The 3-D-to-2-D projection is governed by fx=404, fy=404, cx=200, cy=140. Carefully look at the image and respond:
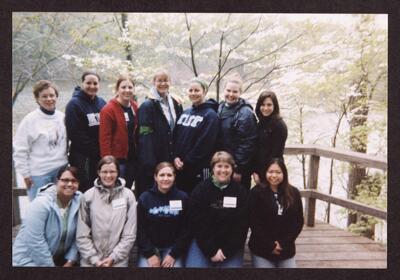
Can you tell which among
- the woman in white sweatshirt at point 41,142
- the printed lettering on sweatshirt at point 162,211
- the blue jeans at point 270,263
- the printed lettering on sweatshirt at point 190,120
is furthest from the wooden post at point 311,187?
the woman in white sweatshirt at point 41,142

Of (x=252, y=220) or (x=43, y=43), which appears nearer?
(x=252, y=220)

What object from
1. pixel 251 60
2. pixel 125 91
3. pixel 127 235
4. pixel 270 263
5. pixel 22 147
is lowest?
pixel 270 263

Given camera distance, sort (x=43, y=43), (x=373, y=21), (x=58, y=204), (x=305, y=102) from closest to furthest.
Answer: (x=58, y=204) → (x=373, y=21) → (x=43, y=43) → (x=305, y=102)

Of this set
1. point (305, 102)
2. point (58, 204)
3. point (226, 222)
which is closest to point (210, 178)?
point (226, 222)

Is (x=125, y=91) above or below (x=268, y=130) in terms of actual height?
above

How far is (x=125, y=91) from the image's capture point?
2.81m

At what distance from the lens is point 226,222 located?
9.11 feet

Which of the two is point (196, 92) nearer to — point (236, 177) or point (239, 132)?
point (239, 132)

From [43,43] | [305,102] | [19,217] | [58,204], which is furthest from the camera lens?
[305,102]

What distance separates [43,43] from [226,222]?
234 cm

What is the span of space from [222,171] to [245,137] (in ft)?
0.99

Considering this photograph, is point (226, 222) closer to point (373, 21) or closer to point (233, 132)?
point (233, 132)

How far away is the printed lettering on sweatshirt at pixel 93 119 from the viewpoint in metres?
2.85

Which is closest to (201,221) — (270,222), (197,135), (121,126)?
(270,222)
